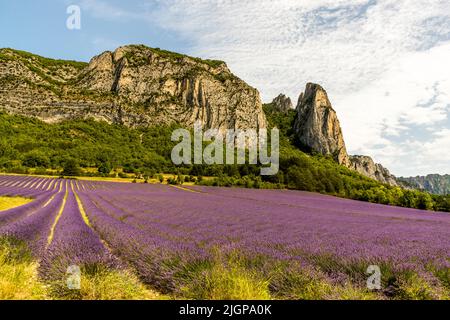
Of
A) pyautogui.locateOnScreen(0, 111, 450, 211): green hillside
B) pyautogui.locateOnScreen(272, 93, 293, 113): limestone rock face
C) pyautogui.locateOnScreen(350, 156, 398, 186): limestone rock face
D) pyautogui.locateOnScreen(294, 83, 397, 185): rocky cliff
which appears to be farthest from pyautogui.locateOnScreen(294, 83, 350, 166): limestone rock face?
pyautogui.locateOnScreen(0, 111, 450, 211): green hillside

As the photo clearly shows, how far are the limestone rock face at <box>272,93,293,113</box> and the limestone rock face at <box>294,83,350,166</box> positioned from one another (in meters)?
13.8

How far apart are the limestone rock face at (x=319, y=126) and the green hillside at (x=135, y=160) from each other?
143 ft

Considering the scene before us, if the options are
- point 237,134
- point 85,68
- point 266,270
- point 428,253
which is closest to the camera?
point 266,270

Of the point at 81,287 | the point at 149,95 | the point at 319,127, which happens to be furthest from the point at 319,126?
the point at 81,287

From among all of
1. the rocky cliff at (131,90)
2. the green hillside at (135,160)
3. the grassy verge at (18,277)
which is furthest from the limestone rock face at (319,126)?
the grassy verge at (18,277)

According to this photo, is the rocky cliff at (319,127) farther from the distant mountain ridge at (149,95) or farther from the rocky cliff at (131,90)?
the rocky cliff at (131,90)

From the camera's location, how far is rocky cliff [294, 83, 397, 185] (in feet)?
386

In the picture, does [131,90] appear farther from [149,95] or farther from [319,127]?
[319,127]

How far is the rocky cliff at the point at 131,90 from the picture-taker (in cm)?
9756

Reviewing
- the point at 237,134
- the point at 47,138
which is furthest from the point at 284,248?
the point at 237,134

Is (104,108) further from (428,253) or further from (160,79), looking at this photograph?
(428,253)

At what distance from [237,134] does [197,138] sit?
17776mm

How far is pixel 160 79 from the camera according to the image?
397 ft

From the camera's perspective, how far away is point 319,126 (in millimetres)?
121438
